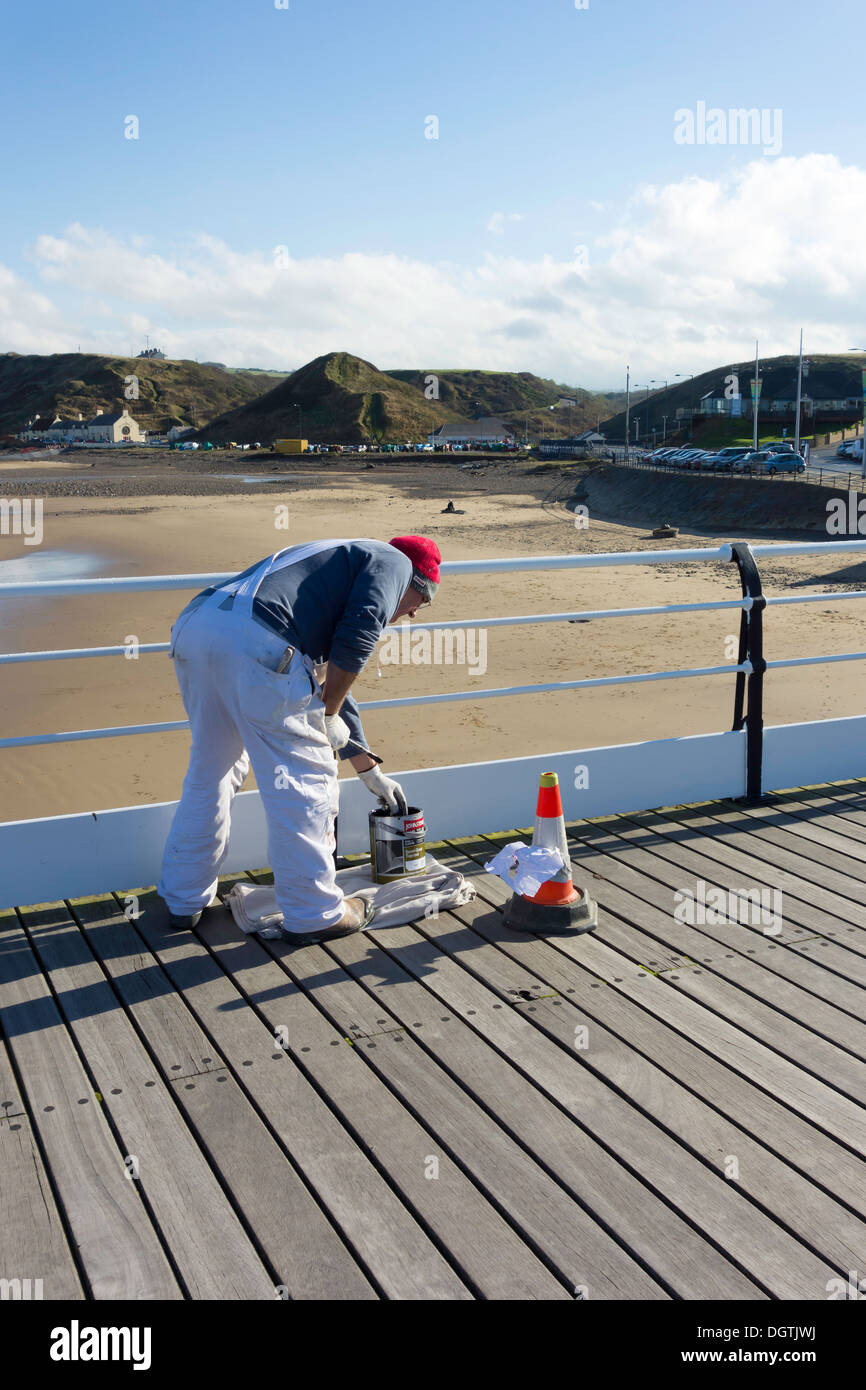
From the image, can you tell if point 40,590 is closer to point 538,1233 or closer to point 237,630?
point 237,630

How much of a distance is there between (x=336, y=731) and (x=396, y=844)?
0.61 metres

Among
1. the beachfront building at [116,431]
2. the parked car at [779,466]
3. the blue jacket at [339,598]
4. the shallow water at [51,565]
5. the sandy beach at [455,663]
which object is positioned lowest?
the sandy beach at [455,663]

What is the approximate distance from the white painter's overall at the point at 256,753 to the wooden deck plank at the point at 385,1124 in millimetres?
166

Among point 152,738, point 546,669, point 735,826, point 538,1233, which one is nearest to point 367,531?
point 546,669

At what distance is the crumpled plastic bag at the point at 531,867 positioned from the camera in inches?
157

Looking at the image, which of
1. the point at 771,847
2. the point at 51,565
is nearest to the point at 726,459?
the point at 51,565

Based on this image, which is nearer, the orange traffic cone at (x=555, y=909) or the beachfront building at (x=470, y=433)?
the orange traffic cone at (x=555, y=909)

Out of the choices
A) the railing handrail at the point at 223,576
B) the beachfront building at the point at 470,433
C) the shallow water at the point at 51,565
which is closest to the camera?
the railing handrail at the point at 223,576

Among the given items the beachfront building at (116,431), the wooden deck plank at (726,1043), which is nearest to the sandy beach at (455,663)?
the wooden deck plank at (726,1043)

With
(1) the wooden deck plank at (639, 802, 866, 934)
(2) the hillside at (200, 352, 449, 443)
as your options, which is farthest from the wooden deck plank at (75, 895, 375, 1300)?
(2) the hillside at (200, 352, 449, 443)

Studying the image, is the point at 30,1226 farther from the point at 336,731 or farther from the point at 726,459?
the point at 726,459

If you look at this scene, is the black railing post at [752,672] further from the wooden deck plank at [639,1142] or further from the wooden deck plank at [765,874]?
the wooden deck plank at [639,1142]

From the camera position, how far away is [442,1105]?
116 inches

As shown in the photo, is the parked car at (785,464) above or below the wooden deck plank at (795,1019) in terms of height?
above
